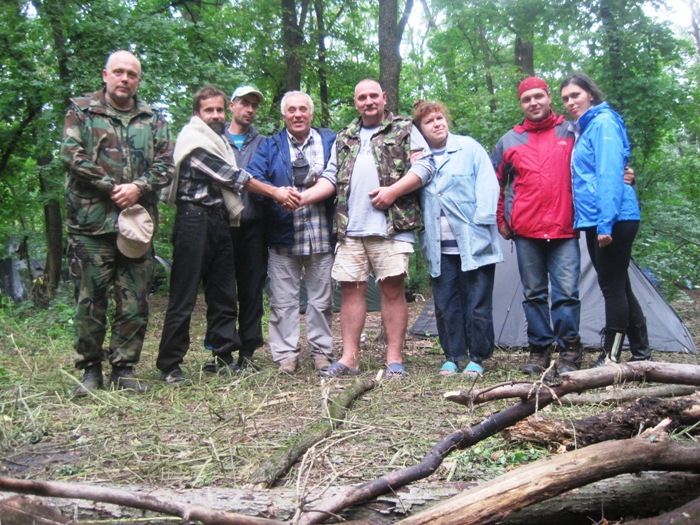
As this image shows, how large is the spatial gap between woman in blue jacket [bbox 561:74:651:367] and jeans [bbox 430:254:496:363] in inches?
28.7

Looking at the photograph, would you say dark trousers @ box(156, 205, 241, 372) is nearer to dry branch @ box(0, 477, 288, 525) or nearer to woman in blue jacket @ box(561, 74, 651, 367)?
dry branch @ box(0, 477, 288, 525)

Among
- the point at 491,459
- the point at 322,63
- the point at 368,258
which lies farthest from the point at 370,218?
the point at 322,63

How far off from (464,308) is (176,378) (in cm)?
206

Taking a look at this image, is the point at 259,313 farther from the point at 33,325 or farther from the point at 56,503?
the point at 33,325

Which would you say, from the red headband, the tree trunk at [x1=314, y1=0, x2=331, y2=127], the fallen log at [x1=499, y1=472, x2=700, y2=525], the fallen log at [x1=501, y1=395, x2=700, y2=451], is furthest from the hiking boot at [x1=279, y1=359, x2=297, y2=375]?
the tree trunk at [x1=314, y1=0, x2=331, y2=127]

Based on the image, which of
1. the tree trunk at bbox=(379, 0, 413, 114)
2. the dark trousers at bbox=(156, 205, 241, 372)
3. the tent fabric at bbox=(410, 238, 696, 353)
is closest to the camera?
the dark trousers at bbox=(156, 205, 241, 372)

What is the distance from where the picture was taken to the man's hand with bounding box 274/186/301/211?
14.6ft

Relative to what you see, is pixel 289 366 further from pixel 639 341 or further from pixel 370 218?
pixel 639 341

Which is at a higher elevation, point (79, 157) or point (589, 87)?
point (589, 87)

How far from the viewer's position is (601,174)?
4098mm

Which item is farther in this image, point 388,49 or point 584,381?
point 388,49

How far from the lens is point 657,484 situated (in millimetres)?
2244

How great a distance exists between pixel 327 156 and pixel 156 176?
129cm

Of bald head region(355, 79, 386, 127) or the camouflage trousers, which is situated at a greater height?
bald head region(355, 79, 386, 127)
